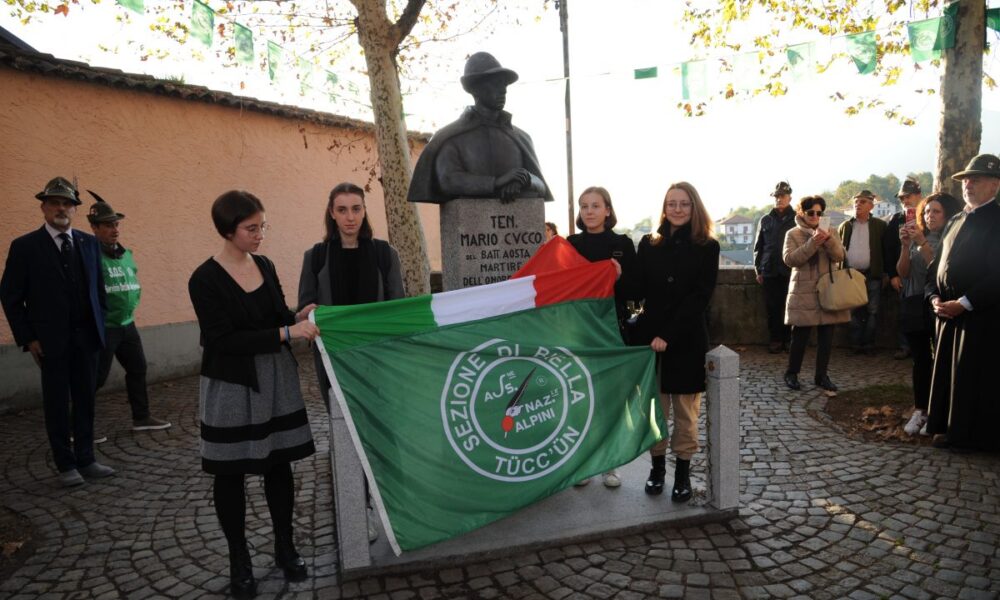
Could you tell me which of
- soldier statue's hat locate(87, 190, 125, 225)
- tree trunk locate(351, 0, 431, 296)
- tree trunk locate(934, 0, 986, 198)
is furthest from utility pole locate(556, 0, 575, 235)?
soldier statue's hat locate(87, 190, 125, 225)

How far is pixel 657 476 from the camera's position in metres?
3.82

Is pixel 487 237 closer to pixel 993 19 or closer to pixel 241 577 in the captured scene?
pixel 241 577

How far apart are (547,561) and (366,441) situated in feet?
3.79

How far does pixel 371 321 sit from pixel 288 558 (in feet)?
4.26

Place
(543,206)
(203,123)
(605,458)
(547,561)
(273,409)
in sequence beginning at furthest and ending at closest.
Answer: (203,123) < (543,206) < (605,458) < (547,561) < (273,409)

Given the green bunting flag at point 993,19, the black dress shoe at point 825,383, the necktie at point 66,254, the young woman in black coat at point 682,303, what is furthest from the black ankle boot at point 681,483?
the green bunting flag at point 993,19

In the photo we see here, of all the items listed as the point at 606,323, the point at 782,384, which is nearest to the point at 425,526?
the point at 606,323

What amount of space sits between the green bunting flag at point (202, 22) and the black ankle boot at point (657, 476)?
23.6ft

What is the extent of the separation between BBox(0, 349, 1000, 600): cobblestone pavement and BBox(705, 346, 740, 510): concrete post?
0.20m

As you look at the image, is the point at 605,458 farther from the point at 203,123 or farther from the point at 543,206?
the point at 203,123

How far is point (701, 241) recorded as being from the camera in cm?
355

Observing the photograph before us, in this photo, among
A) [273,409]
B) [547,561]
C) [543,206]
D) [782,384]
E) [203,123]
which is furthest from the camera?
[203,123]

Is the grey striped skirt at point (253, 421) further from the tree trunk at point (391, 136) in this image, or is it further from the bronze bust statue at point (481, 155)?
the tree trunk at point (391, 136)

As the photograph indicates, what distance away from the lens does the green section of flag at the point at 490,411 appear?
2977 mm
